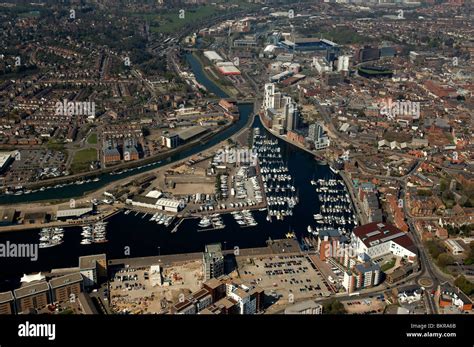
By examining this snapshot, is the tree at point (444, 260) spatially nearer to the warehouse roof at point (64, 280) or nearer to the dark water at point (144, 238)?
the dark water at point (144, 238)

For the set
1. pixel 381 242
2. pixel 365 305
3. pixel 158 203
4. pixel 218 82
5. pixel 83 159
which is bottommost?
pixel 365 305

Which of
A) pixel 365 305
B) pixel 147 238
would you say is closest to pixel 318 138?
pixel 147 238

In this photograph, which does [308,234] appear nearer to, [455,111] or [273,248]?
[273,248]

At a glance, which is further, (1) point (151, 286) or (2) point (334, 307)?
(1) point (151, 286)

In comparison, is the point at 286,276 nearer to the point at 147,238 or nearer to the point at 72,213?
the point at 147,238

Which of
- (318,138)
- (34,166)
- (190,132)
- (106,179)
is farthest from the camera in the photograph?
(190,132)

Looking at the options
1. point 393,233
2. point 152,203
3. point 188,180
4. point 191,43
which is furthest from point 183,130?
point 191,43
